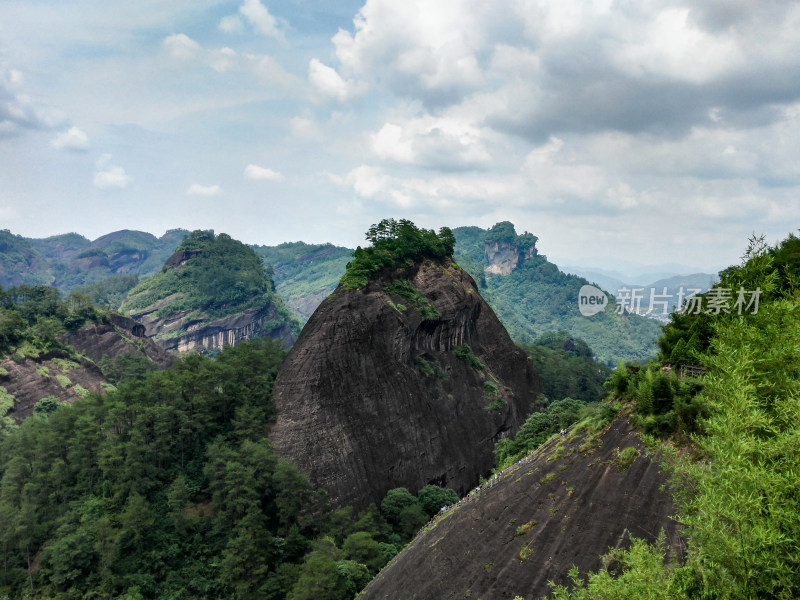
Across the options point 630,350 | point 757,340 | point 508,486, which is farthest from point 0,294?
point 630,350

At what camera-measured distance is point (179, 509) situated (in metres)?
Result: 26.4

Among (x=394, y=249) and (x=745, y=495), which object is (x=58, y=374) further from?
(x=745, y=495)

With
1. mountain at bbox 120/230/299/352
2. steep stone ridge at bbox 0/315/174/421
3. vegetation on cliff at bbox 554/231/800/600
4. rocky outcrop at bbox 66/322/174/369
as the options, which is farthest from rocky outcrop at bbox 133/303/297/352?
vegetation on cliff at bbox 554/231/800/600

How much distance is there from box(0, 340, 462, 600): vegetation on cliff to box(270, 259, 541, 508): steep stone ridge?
198 centimetres

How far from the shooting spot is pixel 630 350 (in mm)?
152125

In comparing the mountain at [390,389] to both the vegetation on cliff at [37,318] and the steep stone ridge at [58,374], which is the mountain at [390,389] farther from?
the vegetation on cliff at [37,318]

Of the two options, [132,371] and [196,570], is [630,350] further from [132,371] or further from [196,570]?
[196,570]

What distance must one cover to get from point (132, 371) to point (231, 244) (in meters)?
68.0

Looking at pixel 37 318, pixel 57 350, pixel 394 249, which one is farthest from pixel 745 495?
pixel 37 318

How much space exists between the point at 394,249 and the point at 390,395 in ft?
44.4

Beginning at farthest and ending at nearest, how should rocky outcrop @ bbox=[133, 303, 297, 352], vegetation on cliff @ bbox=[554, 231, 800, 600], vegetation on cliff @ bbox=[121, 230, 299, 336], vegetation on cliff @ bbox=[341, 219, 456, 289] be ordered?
vegetation on cliff @ bbox=[121, 230, 299, 336] → rocky outcrop @ bbox=[133, 303, 297, 352] → vegetation on cliff @ bbox=[341, 219, 456, 289] → vegetation on cliff @ bbox=[554, 231, 800, 600]

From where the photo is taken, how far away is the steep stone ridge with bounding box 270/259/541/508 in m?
31.5

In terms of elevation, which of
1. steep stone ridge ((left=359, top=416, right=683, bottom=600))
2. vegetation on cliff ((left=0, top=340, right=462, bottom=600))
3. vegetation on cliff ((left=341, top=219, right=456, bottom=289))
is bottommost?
vegetation on cliff ((left=0, top=340, right=462, bottom=600))

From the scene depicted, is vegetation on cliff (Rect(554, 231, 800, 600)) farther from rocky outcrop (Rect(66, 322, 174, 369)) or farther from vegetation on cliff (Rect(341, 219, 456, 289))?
rocky outcrop (Rect(66, 322, 174, 369))
